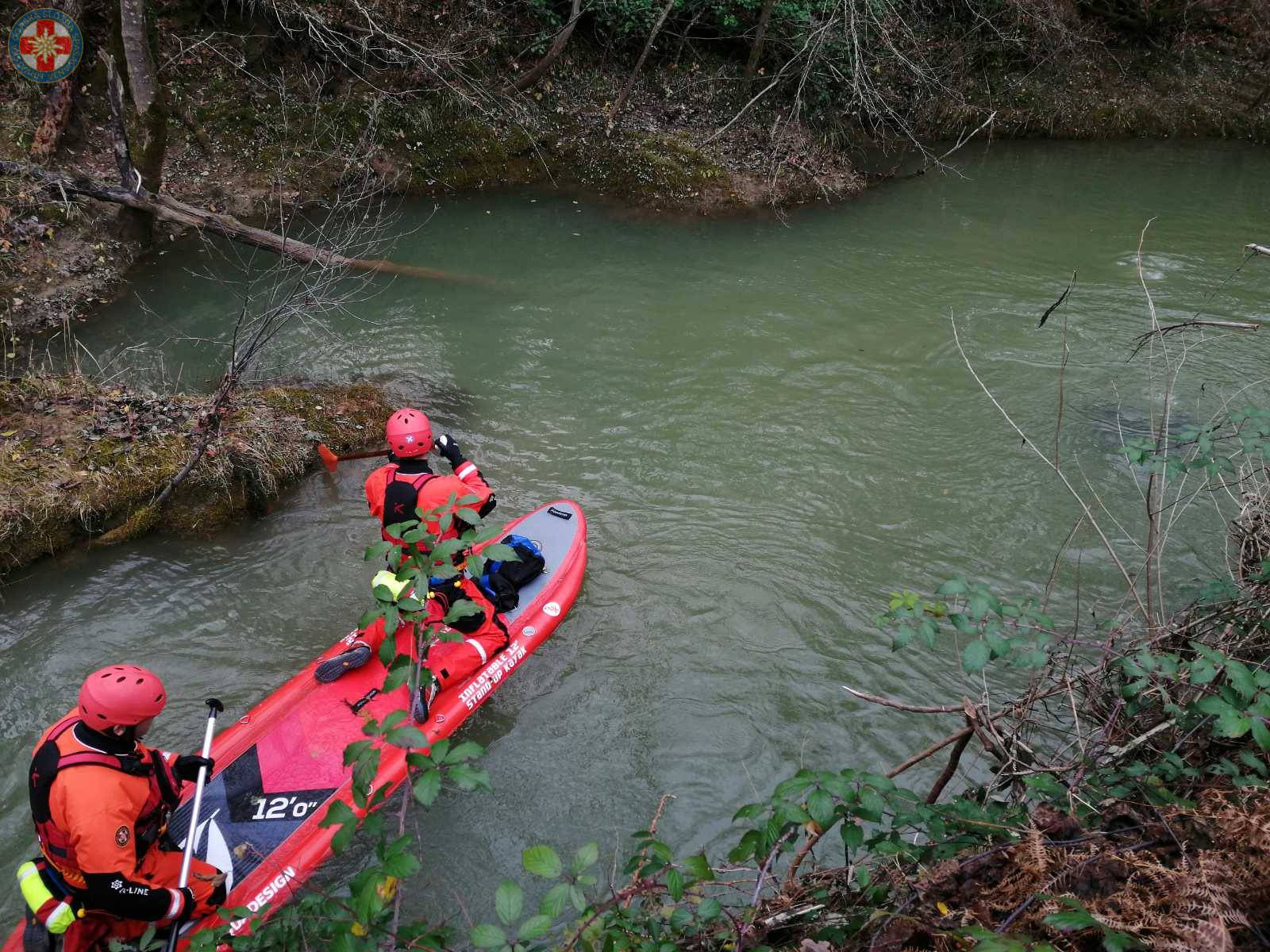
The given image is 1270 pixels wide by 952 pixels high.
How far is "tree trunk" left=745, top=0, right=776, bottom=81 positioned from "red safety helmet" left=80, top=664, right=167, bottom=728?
12.9 meters

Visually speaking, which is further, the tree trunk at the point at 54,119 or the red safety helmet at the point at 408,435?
the tree trunk at the point at 54,119

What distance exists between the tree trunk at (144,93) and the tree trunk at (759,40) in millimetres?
8450

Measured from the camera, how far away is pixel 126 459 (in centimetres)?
626

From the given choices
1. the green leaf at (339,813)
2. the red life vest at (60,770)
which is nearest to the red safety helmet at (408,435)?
the red life vest at (60,770)

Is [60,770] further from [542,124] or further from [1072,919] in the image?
[542,124]

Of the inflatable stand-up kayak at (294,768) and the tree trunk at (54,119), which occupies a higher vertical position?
the tree trunk at (54,119)

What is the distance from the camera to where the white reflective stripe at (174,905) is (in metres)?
3.27

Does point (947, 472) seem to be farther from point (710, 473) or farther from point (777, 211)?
point (777, 211)

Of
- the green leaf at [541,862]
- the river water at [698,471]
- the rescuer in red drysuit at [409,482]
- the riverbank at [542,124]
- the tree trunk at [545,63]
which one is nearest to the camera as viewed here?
the green leaf at [541,862]

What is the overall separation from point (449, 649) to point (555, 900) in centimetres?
290

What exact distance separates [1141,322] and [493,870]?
928cm

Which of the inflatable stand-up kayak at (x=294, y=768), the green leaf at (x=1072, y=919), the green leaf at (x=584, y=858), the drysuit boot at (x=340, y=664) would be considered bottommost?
the inflatable stand-up kayak at (x=294, y=768)

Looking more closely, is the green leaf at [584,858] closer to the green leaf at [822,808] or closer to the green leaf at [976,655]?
the green leaf at [822,808]

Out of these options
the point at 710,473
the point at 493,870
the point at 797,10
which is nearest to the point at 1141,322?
the point at 710,473
